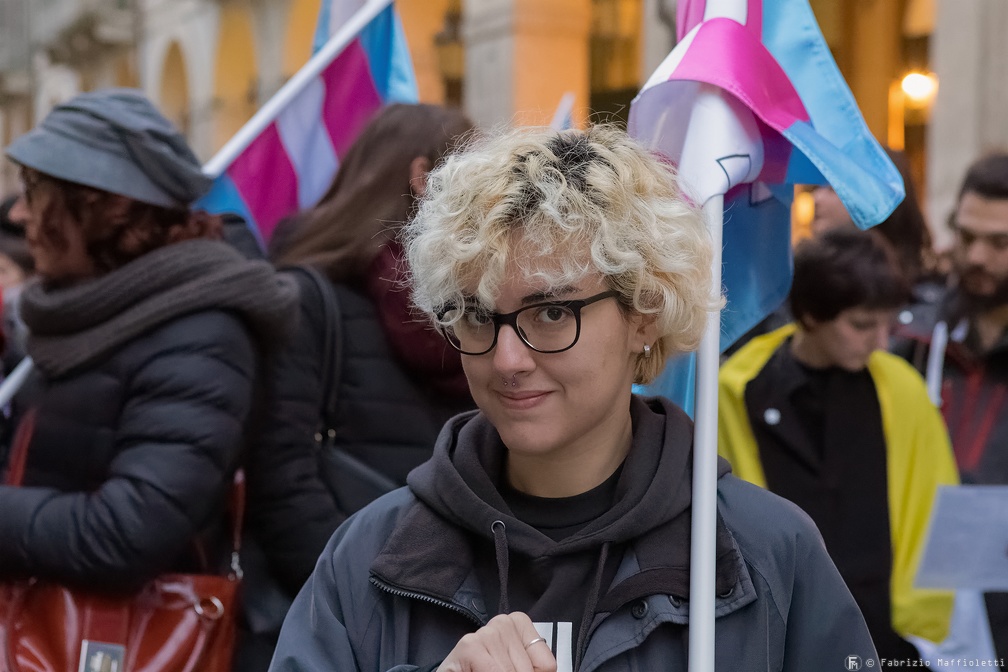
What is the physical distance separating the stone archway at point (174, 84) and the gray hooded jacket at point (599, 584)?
17505 mm

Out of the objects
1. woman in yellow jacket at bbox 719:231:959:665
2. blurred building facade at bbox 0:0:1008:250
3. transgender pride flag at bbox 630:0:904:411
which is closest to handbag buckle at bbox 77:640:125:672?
transgender pride flag at bbox 630:0:904:411

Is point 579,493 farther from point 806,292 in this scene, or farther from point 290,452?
point 806,292

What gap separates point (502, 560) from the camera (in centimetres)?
184

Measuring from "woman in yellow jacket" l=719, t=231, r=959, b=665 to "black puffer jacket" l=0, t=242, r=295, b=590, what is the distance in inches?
57.3

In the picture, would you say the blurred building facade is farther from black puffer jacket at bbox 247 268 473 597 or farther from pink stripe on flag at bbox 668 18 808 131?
black puffer jacket at bbox 247 268 473 597

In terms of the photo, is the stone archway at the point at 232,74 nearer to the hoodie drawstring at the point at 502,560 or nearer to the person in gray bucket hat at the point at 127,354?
the person in gray bucket hat at the point at 127,354

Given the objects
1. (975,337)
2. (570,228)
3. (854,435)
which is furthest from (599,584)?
(975,337)

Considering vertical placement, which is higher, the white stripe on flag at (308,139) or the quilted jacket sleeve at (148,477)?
the white stripe on flag at (308,139)

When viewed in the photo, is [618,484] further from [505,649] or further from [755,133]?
[755,133]

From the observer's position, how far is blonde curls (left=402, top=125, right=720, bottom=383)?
6.01ft

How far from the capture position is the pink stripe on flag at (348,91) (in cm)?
440

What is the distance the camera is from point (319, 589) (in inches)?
77.4

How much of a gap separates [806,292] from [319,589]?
2017 millimetres

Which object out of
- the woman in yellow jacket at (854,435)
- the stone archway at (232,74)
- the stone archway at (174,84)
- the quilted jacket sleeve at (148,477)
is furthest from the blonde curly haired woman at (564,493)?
the stone archway at (174,84)
